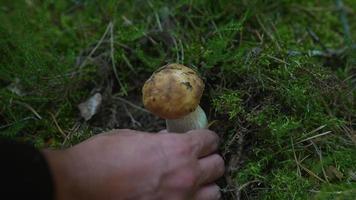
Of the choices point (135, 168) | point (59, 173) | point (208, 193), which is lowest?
point (208, 193)

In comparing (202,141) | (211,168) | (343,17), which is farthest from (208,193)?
(343,17)

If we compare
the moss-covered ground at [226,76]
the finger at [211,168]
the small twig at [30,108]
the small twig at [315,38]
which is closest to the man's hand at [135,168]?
the finger at [211,168]

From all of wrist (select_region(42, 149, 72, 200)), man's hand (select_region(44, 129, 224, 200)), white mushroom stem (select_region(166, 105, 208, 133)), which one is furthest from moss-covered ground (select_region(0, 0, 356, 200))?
wrist (select_region(42, 149, 72, 200))

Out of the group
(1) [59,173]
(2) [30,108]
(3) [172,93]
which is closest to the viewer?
(1) [59,173]

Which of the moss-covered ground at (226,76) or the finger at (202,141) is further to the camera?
the moss-covered ground at (226,76)

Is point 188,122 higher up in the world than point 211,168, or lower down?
higher up

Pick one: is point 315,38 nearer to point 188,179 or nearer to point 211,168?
point 211,168

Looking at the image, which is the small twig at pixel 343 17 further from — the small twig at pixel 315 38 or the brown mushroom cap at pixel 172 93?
the brown mushroom cap at pixel 172 93
